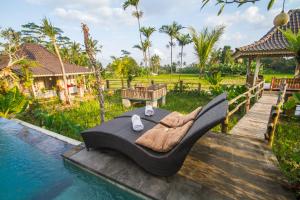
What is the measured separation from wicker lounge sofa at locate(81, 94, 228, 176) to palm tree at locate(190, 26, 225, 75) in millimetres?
7987

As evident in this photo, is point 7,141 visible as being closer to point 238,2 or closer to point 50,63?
point 238,2

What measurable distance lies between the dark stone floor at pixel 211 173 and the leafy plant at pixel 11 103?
241 inches

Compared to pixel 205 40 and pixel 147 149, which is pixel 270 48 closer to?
pixel 205 40

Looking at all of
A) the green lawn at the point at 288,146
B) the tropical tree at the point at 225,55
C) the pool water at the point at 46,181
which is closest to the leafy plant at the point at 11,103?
the pool water at the point at 46,181

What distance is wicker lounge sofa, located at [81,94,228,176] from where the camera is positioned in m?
2.75

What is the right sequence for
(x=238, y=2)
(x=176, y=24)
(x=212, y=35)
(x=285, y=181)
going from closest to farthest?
1. (x=238, y=2)
2. (x=285, y=181)
3. (x=212, y=35)
4. (x=176, y=24)

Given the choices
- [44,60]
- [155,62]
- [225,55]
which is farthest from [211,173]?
[155,62]

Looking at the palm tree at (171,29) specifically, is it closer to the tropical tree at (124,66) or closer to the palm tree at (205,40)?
the tropical tree at (124,66)

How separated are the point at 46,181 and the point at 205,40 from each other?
10988 millimetres

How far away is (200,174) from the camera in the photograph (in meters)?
3.30

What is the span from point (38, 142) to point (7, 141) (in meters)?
1.47

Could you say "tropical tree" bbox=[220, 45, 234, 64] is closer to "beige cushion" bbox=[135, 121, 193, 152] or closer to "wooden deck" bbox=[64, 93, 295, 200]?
"wooden deck" bbox=[64, 93, 295, 200]

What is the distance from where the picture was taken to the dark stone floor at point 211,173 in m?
2.83

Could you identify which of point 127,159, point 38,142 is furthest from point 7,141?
point 127,159
